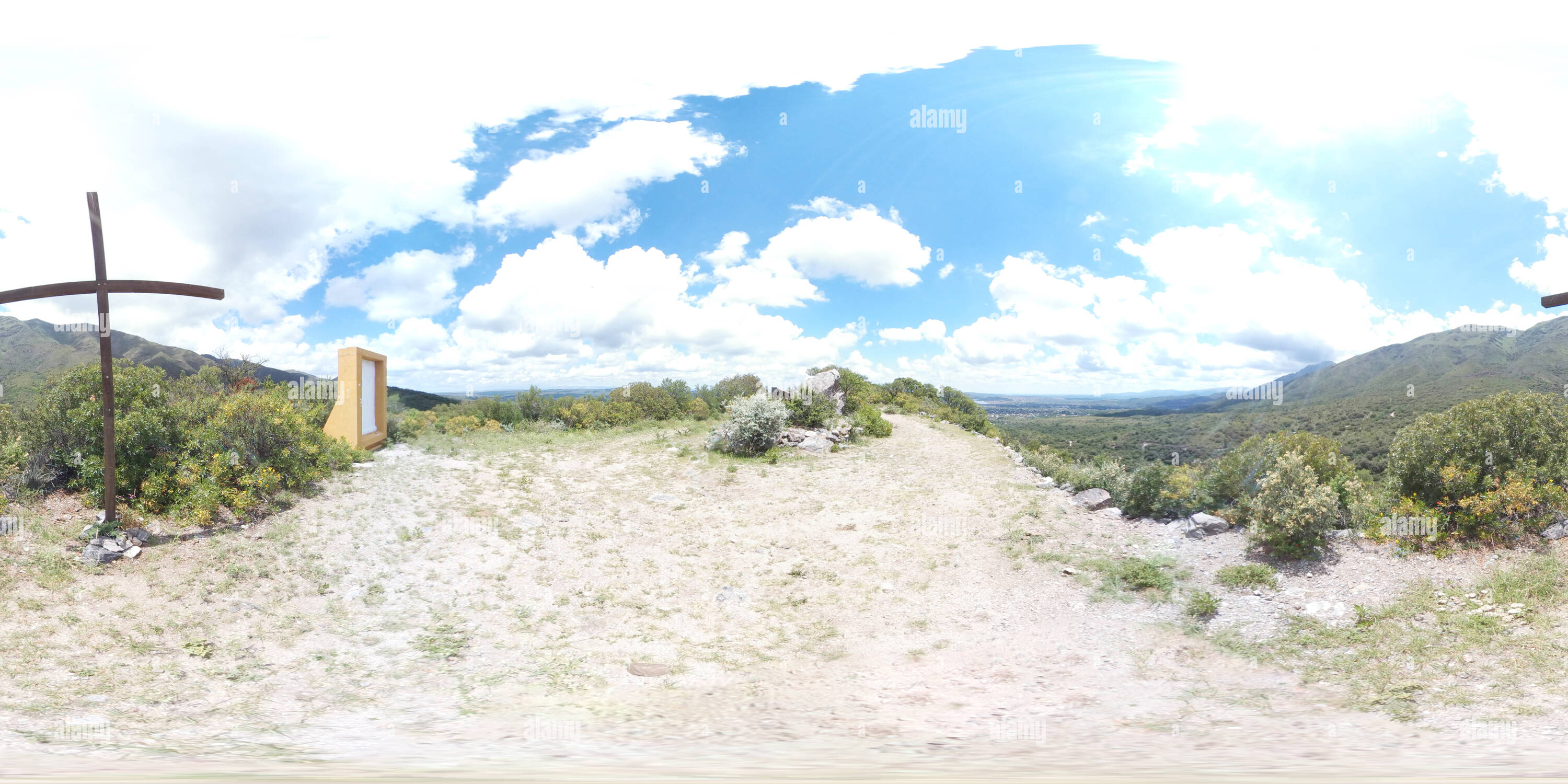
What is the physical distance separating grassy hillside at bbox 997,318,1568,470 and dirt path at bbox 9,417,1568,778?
3968 mm

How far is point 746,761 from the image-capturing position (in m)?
3.54

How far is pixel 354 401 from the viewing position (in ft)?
41.2

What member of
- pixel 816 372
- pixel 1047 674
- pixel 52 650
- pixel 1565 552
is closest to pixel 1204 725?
pixel 1047 674

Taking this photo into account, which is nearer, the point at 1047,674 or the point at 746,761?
the point at 746,761

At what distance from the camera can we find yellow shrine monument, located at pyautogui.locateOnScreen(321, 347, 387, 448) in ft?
40.8

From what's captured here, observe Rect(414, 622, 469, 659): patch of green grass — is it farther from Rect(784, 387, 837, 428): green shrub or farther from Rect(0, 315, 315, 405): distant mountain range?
Rect(0, 315, 315, 405): distant mountain range

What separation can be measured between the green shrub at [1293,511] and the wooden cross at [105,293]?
497 inches

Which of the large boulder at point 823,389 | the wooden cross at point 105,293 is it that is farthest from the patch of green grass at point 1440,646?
the large boulder at point 823,389

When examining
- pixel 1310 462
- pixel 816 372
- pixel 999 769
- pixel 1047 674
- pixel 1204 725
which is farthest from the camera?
pixel 816 372

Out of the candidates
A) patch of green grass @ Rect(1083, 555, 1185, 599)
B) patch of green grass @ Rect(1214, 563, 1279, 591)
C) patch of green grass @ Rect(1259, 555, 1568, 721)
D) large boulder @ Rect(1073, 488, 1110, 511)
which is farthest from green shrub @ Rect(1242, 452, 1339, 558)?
large boulder @ Rect(1073, 488, 1110, 511)

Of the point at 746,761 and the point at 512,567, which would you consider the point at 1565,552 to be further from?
the point at 512,567

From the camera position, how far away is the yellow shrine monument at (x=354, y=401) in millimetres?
12445

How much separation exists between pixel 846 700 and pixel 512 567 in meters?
4.72

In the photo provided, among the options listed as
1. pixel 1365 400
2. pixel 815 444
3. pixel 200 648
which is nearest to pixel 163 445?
pixel 200 648
